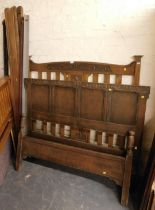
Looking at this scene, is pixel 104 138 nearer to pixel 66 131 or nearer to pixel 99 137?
pixel 99 137

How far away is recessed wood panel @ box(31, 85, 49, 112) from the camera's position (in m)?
1.99

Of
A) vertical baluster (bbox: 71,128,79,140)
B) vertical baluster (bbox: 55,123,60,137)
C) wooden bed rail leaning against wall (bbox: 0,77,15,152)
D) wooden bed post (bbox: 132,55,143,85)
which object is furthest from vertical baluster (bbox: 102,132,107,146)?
wooden bed rail leaning against wall (bbox: 0,77,15,152)

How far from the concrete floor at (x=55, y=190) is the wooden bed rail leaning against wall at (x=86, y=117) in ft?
0.50

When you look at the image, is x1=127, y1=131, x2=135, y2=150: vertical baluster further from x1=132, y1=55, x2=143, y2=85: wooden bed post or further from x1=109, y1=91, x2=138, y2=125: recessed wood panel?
x1=132, y1=55, x2=143, y2=85: wooden bed post

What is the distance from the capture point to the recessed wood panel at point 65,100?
189cm

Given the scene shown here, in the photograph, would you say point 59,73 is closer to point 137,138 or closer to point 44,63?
point 44,63

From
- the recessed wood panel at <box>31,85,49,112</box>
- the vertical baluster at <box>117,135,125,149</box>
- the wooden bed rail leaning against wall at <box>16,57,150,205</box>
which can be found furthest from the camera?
the recessed wood panel at <box>31,85,49,112</box>

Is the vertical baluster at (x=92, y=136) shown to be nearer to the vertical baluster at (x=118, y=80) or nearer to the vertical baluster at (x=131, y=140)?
the vertical baluster at (x=131, y=140)

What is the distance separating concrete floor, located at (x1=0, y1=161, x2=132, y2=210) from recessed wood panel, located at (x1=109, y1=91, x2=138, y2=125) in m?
0.65

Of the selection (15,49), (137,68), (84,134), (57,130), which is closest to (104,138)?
(84,134)

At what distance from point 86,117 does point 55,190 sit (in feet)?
2.44

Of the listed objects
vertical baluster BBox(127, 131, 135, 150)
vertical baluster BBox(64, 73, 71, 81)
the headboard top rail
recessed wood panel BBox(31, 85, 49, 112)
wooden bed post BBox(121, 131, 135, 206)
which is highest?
the headboard top rail

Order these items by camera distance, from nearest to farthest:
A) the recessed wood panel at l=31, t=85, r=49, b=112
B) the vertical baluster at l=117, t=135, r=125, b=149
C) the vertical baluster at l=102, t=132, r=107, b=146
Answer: the vertical baluster at l=117, t=135, r=125, b=149
the vertical baluster at l=102, t=132, r=107, b=146
the recessed wood panel at l=31, t=85, r=49, b=112

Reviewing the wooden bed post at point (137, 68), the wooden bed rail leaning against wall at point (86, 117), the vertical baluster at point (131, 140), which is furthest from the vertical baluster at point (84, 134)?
the wooden bed post at point (137, 68)
